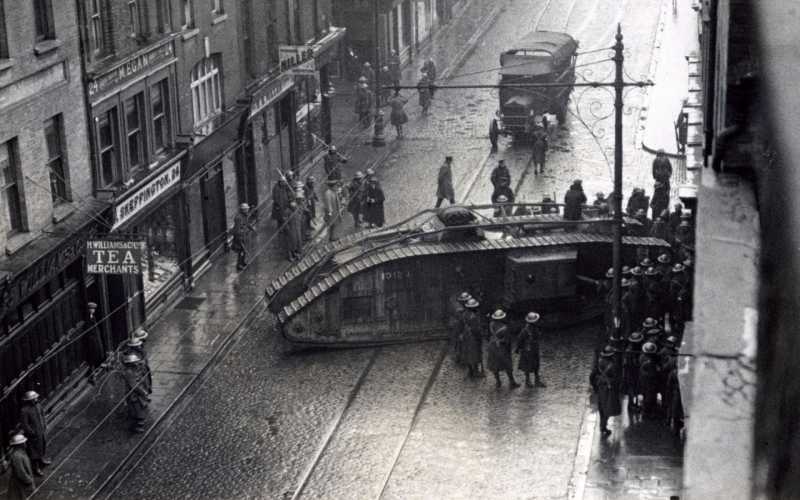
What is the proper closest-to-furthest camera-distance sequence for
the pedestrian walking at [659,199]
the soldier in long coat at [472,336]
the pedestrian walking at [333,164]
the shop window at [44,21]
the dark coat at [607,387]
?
the dark coat at [607,387] < the shop window at [44,21] < the soldier in long coat at [472,336] < the pedestrian walking at [659,199] < the pedestrian walking at [333,164]

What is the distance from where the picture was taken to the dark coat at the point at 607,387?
2020 cm

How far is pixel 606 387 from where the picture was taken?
20203 millimetres

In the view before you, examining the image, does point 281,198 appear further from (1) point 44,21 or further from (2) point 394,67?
(2) point 394,67

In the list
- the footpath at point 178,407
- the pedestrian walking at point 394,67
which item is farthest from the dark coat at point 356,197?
the pedestrian walking at point 394,67

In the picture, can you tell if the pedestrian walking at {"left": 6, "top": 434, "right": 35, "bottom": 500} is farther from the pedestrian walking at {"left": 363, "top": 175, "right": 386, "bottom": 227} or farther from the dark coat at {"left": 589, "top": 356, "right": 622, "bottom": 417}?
the pedestrian walking at {"left": 363, "top": 175, "right": 386, "bottom": 227}

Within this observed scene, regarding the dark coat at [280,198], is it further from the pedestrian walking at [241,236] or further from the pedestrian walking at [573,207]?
the pedestrian walking at [573,207]

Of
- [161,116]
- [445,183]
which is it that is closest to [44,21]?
[161,116]

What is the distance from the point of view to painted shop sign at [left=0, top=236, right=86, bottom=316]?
19.5m

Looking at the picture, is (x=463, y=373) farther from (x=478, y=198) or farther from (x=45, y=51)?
(x=478, y=198)

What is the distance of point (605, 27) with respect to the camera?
60.1 meters

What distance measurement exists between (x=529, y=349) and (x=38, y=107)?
10.1 meters

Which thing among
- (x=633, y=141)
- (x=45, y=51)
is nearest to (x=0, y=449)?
(x=45, y=51)

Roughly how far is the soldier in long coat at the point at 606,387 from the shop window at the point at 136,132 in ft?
37.1

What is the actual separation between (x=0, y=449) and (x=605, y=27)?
46.3m
